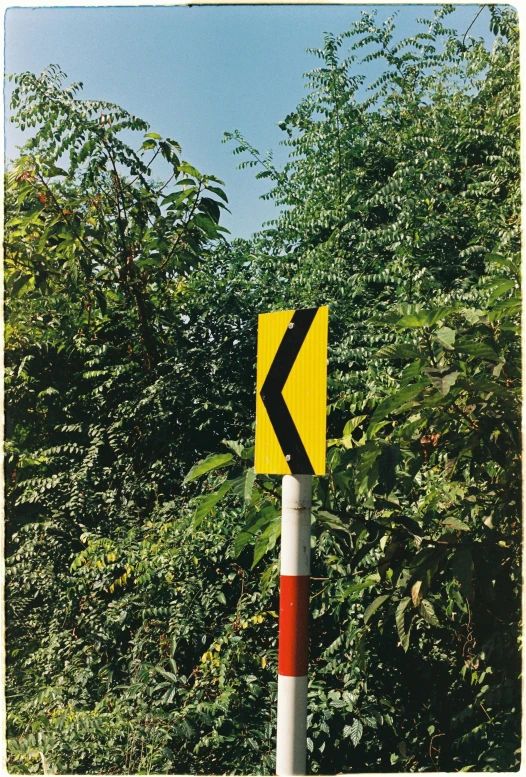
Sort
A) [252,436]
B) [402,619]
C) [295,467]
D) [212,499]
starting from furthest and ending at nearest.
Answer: [252,436], [402,619], [212,499], [295,467]

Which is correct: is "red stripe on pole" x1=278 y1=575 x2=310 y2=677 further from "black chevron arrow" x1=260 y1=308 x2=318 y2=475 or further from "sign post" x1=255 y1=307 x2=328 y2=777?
"black chevron arrow" x1=260 y1=308 x2=318 y2=475

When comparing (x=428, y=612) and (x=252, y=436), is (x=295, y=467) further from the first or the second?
(x=252, y=436)

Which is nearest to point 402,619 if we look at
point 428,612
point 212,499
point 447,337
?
point 428,612

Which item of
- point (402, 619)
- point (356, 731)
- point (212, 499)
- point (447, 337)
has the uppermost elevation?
point (447, 337)

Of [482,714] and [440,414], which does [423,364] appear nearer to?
[440,414]

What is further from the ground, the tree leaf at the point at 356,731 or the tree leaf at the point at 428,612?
the tree leaf at the point at 428,612

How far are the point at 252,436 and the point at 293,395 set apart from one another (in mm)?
2472

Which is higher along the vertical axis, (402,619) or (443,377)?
(443,377)

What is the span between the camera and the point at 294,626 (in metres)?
2.29

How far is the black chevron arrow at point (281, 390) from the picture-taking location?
2258 millimetres

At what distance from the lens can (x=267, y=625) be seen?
12.8 feet

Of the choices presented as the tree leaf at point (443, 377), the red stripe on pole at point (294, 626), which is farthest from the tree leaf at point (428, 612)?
the tree leaf at point (443, 377)

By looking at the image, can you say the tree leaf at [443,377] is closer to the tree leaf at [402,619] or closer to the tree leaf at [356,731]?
the tree leaf at [402,619]

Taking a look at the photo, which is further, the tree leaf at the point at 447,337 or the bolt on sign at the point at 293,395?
the tree leaf at the point at 447,337
